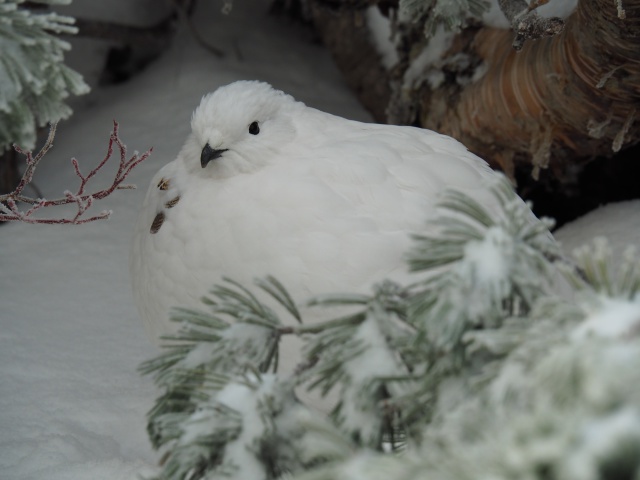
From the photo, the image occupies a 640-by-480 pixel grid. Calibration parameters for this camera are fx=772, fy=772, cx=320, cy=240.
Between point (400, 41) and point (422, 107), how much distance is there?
0.25 metres

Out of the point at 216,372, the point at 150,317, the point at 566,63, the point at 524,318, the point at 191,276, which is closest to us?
the point at 524,318

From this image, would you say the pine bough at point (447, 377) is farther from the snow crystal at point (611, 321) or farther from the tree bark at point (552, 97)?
the tree bark at point (552, 97)

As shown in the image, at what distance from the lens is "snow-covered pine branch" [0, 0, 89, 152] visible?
1.23 m

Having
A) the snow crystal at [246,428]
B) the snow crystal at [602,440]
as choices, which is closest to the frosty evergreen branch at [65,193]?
the snow crystal at [246,428]

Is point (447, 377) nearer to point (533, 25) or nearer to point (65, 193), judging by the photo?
point (65, 193)

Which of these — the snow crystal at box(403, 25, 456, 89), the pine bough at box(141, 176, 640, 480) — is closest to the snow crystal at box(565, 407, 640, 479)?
the pine bough at box(141, 176, 640, 480)

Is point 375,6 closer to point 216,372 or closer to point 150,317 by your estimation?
point 150,317

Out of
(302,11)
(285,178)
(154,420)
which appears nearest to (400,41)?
(302,11)

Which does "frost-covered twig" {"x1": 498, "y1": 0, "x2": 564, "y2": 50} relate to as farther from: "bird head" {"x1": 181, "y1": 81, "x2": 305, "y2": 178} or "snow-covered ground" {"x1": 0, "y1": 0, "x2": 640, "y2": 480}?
"snow-covered ground" {"x1": 0, "y1": 0, "x2": 640, "y2": 480}

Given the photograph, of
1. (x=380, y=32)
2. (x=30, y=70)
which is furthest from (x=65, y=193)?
(x=380, y=32)

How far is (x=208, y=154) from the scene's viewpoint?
4.44ft

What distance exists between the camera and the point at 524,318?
23.3 inches

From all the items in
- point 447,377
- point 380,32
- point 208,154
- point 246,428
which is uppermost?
point 447,377

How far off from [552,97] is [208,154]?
2.99 ft
